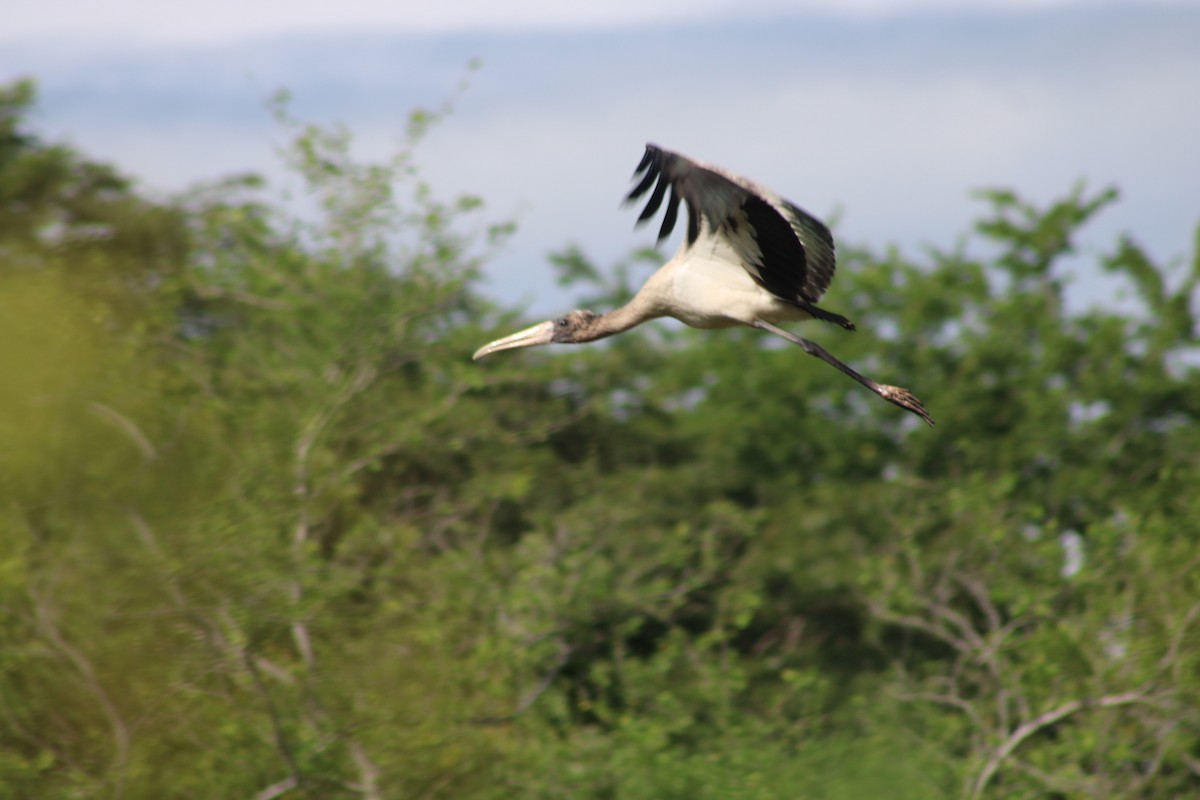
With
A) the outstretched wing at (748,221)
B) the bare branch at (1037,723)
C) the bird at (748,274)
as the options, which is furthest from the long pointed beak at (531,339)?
the bare branch at (1037,723)

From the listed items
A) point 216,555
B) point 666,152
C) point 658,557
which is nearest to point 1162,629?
point 658,557

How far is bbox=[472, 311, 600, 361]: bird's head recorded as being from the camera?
9.79 metres

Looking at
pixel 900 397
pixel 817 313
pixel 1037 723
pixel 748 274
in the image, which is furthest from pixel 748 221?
pixel 1037 723

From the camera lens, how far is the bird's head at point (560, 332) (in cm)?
979

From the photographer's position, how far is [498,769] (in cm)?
1369

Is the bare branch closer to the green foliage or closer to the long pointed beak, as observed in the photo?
the green foliage

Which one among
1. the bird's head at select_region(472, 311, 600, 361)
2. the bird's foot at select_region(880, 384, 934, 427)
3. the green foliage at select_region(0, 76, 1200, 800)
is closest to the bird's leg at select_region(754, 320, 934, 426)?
the bird's foot at select_region(880, 384, 934, 427)

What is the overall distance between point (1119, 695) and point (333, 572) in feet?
22.7

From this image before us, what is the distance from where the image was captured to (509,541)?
1834 centimetres

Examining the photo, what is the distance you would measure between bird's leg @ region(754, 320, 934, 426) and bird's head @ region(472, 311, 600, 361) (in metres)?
1.52

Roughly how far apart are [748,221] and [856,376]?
89 centimetres

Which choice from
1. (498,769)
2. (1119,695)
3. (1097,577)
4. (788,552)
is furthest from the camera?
(788,552)

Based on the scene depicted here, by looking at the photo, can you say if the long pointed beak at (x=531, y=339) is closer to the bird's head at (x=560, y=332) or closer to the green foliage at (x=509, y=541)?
the bird's head at (x=560, y=332)

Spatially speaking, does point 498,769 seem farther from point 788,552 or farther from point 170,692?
point 788,552
